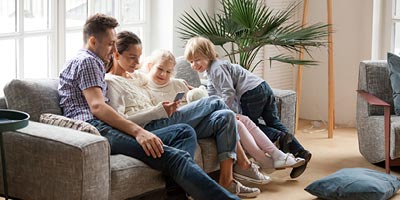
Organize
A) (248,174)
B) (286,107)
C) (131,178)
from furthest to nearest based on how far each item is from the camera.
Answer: (286,107) → (248,174) → (131,178)

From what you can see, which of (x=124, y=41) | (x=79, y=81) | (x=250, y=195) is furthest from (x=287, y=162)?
(x=79, y=81)

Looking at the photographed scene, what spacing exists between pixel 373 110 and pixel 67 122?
2311 mm

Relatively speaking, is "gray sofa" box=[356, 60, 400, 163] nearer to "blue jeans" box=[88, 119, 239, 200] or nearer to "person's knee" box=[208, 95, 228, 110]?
"person's knee" box=[208, 95, 228, 110]

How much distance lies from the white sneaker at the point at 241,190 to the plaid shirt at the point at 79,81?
36.9 inches

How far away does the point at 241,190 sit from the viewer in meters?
4.44

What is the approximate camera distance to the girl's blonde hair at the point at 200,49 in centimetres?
464

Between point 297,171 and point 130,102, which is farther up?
point 130,102

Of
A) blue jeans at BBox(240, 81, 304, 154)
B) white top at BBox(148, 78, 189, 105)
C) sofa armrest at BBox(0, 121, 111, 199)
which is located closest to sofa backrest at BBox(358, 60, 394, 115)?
blue jeans at BBox(240, 81, 304, 154)

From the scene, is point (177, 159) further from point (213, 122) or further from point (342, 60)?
point (342, 60)

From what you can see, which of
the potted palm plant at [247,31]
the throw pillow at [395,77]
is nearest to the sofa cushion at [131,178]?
the potted palm plant at [247,31]

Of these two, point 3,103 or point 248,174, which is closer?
point 3,103

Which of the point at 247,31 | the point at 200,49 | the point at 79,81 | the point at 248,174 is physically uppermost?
the point at 247,31

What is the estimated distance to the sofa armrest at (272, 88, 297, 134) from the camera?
502 cm

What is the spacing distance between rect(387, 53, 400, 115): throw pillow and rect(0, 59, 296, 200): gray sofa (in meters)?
1.97
